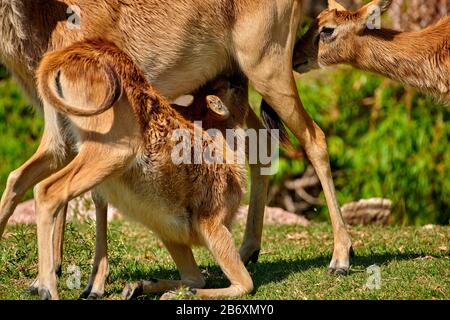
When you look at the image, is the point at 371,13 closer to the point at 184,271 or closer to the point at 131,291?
the point at 184,271

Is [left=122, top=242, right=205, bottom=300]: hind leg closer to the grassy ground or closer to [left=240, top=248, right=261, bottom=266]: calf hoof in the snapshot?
the grassy ground

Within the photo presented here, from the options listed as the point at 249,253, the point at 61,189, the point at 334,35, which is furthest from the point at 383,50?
the point at 61,189

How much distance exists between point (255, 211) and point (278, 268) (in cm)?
74

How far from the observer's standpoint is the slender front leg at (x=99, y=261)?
20.8 feet

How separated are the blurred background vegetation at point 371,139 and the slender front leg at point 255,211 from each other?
277cm

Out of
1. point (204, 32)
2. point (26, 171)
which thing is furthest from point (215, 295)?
point (204, 32)

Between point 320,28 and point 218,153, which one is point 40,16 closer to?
point 218,153

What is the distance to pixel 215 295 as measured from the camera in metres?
6.30

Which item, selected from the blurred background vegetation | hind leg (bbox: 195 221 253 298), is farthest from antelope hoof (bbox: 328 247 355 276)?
the blurred background vegetation

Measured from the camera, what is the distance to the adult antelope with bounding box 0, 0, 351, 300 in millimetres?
6641

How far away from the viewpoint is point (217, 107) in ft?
22.1
